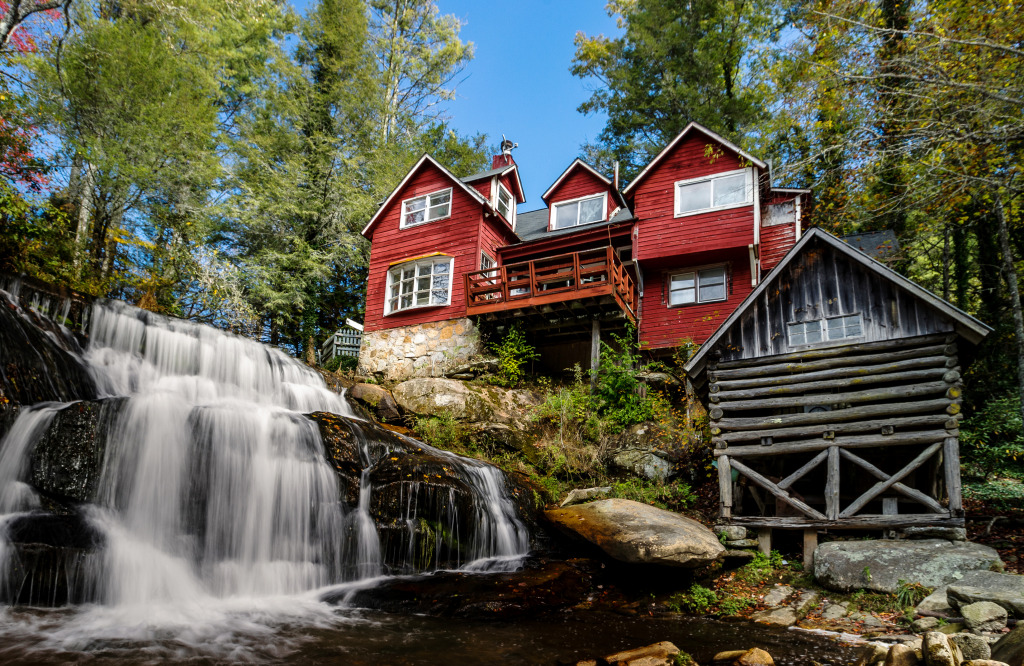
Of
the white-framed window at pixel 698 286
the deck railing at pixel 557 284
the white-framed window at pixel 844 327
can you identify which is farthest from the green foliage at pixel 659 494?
the white-framed window at pixel 698 286

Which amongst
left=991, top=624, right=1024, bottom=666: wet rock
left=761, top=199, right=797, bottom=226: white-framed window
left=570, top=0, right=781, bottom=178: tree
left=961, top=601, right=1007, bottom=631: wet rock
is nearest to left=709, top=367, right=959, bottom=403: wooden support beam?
left=961, top=601, right=1007, bottom=631: wet rock

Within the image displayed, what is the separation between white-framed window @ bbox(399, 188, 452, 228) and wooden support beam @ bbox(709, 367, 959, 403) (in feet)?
43.7

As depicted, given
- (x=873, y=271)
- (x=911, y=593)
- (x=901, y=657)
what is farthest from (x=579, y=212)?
(x=901, y=657)

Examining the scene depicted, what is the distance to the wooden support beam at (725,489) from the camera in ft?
36.8

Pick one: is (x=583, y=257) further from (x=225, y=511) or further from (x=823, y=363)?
(x=225, y=511)

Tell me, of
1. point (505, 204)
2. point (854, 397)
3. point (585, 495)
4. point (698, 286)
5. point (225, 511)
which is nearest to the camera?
point (225, 511)

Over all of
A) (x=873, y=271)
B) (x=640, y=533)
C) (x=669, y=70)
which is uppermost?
(x=669, y=70)

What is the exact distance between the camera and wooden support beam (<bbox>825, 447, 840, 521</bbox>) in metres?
10.4

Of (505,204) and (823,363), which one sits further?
(505,204)

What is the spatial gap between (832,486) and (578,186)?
14418mm

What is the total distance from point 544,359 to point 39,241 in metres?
14.9

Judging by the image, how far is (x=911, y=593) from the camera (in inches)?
321

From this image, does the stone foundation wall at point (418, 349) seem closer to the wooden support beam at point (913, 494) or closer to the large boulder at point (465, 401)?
the large boulder at point (465, 401)

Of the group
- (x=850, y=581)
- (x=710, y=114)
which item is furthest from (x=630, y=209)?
(x=850, y=581)
